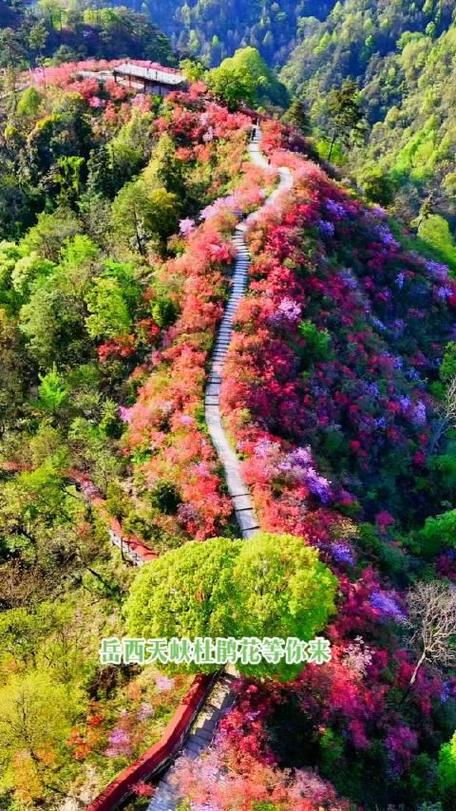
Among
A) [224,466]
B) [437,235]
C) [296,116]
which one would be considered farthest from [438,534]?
[437,235]

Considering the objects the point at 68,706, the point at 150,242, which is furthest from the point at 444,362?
the point at 68,706

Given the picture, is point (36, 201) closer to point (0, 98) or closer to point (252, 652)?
point (0, 98)

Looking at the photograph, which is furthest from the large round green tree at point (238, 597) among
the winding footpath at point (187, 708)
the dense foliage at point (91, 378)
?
the dense foliage at point (91, 378)

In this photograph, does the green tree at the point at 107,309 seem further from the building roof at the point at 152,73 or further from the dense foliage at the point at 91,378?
the building roof at the point at 152,73

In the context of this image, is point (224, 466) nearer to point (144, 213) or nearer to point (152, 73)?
point (144, 213)

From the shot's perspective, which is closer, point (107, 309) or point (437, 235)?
point (107, 309)

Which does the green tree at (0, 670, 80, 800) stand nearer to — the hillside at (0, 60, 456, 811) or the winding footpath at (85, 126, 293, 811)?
the hillside at (0, 60, 456, 811)
